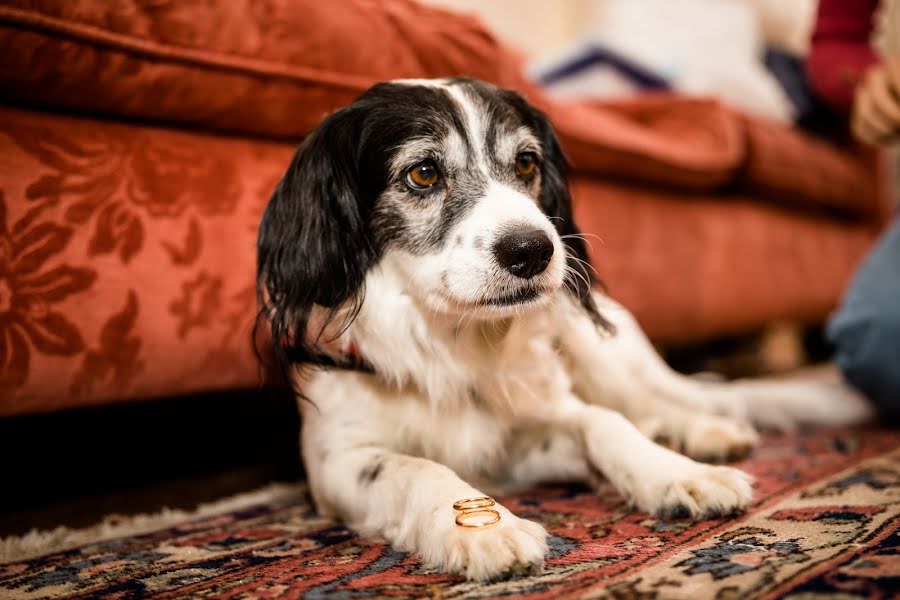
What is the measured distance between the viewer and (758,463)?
1.49 meters

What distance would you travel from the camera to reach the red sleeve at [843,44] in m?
2.30

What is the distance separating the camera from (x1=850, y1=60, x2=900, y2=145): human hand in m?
1.83

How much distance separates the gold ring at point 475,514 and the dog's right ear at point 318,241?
0.45 m

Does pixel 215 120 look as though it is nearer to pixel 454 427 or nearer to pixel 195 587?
pixel 454 427

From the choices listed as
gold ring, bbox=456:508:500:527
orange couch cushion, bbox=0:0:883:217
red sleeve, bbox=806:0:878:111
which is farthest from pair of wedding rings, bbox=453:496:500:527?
red sleeve, bbox=806:0:878:111

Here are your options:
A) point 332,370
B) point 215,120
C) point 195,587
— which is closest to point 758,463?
point 332,370

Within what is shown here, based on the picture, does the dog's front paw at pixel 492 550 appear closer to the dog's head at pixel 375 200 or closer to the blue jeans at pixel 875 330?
the dog's head at pixel 375 200

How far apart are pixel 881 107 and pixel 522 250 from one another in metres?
1.31

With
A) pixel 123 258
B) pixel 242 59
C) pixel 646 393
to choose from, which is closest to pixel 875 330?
pixel 646 393

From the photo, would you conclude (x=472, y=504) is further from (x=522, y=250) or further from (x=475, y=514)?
(x=522, y=250)

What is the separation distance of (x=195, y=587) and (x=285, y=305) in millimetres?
477

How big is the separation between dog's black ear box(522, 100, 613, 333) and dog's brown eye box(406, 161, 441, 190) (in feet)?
0.88

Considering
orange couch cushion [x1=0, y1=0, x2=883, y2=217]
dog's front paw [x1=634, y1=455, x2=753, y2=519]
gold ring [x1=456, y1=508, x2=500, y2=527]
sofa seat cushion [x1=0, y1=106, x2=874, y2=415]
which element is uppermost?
orange couch cushion [x1=0, y1=0, x2=883, y2=217]

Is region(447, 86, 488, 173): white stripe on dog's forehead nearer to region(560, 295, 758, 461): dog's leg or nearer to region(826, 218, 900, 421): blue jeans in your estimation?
region(560, 295, 758, 461): dog's leg
